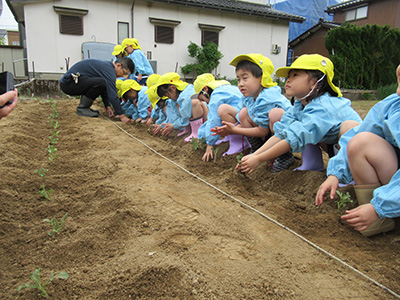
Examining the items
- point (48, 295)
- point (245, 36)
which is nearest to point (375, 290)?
point (48, 295)

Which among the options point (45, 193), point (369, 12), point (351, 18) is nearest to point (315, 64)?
point (45, 193)

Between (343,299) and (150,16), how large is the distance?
14877mm

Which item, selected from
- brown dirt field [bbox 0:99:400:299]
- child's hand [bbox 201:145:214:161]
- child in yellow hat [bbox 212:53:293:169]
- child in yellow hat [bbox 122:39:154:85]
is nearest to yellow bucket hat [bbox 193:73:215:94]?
child's hand [bbox 201:145:214:161]

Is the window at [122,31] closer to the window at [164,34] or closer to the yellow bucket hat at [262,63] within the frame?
the window at [164,34]

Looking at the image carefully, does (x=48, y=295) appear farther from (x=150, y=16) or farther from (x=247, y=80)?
(x=150, y=16)

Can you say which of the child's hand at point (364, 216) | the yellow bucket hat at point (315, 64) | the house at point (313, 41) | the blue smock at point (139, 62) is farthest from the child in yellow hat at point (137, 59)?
the house at point (313, 41)

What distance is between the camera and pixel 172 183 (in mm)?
2857

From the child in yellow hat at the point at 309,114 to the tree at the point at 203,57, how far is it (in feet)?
41.7

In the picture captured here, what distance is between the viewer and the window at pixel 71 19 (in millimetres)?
12859

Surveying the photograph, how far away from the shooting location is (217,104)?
13.1 feet

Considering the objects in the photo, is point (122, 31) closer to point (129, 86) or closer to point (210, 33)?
point (210, 33)

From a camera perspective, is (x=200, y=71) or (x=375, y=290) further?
(x=200, y=71)

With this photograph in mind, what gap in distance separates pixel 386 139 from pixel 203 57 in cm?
1393

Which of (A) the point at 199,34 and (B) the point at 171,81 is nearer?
(B) the point at 171,81
